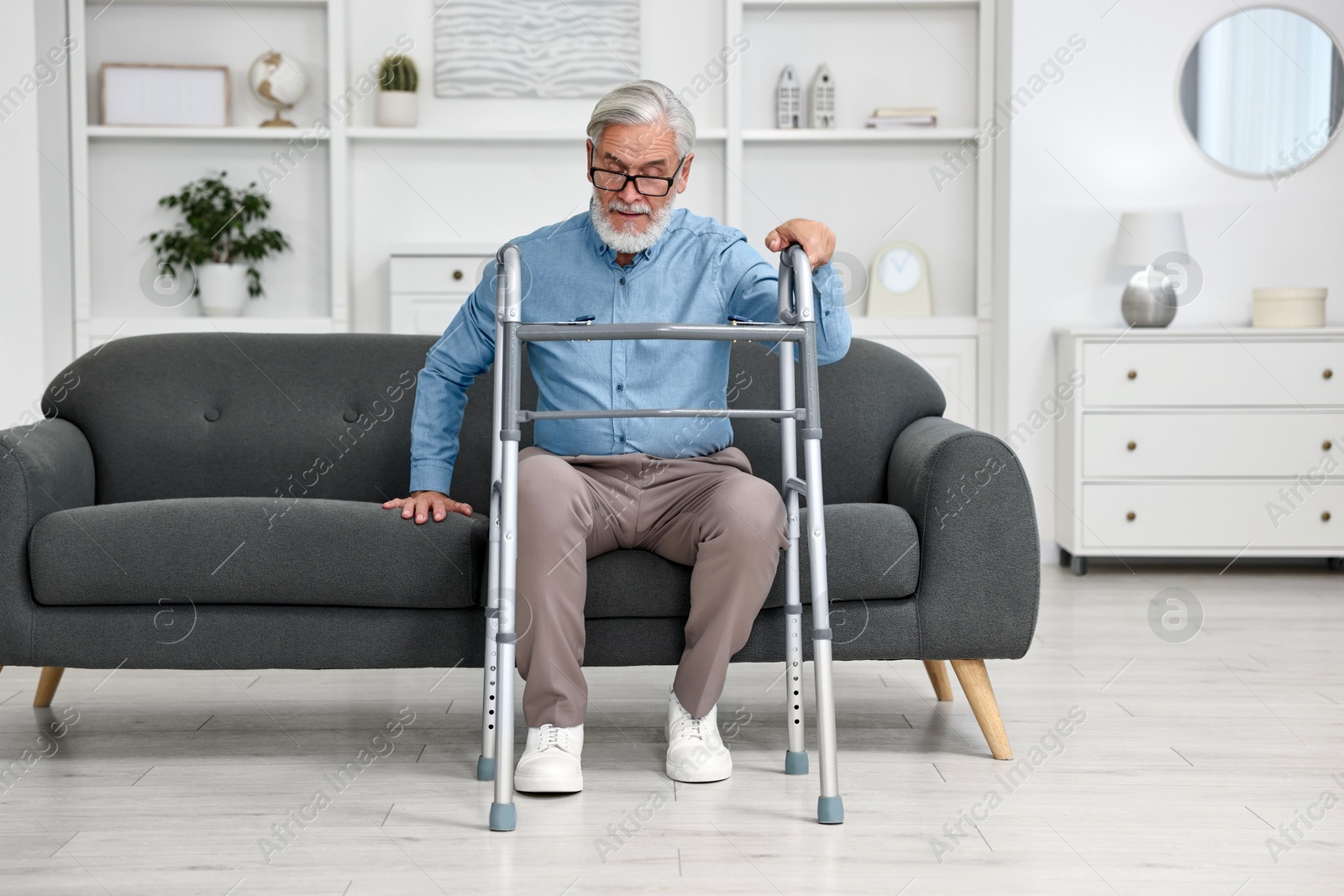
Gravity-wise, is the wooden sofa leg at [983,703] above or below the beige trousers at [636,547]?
below

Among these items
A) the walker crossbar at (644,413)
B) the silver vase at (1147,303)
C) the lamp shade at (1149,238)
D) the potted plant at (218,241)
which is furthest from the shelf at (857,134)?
the walker crossbar at (644,413)

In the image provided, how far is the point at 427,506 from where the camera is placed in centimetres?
202

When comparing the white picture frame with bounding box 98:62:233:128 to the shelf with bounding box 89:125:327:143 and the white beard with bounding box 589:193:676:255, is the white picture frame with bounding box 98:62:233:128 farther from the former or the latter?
the white beard with bounding box 589:193:676:255

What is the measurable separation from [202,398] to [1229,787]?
2002 millimetres

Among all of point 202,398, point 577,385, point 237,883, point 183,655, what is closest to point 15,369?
point 202,398

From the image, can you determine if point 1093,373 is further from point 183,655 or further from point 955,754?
point 183,655

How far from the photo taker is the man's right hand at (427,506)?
201 cm

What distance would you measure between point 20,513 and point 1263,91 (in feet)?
13.5

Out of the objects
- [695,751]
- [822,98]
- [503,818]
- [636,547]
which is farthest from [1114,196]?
[503,818]

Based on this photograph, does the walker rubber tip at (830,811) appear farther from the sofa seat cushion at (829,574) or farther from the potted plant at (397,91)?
the potted plant at (397,91)

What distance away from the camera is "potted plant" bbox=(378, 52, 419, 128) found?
4531mm

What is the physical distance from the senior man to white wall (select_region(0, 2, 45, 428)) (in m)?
2.52

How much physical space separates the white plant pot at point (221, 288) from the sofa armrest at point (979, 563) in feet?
10.7

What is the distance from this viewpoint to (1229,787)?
192 cm
